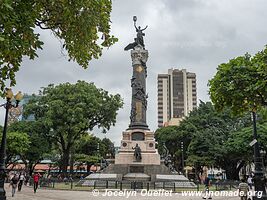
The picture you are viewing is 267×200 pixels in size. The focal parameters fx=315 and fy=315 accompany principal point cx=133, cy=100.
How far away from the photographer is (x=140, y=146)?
3544 cm

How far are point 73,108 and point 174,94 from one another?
93891 millimetres

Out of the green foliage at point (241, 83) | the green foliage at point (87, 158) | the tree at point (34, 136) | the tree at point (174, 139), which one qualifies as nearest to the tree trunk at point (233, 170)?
the tree at point (174, 139)

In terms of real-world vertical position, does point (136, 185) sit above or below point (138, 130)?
below

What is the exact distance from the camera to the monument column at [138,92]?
36.7 meters

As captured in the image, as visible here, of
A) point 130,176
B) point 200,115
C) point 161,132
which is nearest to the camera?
point 130,176

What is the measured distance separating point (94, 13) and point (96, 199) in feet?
36.1

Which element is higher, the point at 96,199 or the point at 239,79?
the point at 239,79

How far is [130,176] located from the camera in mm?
31562

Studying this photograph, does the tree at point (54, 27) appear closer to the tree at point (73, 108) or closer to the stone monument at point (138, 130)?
the stone monument at point (138, 130)

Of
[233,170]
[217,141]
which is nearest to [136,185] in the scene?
[217,141]

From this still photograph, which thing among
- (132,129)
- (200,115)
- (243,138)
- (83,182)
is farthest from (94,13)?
(200,115)

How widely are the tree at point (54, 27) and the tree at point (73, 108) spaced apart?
93.8 ft

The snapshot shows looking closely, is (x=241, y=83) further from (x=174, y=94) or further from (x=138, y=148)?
(x=174, y=94)

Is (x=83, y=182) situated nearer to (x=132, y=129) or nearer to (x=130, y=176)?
(x=130, y=176)
